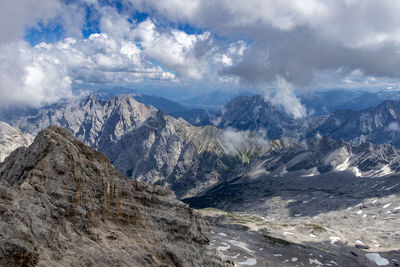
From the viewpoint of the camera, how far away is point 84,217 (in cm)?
3681

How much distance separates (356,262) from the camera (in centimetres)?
13562

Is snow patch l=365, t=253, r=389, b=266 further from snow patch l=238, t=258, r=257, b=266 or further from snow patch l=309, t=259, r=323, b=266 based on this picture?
snow patch l=238, t=258, r=257, b=266

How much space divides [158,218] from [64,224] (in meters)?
17.2

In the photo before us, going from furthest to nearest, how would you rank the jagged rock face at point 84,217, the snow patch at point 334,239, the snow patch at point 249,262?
the snow patch at point 334,239, the snow patch at point 249,262, the jagged rock face at point 84,217

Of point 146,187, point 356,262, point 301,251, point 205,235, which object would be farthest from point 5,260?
point 356,262

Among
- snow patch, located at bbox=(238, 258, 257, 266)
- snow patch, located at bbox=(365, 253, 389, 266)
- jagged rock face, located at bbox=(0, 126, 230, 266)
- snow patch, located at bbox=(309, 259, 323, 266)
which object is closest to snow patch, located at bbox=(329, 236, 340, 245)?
snow patch, located at bbox=(365, 253, 389, 266)

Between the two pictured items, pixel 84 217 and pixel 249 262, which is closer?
pixel 84 217

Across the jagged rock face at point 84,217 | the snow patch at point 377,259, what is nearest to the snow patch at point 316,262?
the snow patch at point 377,259

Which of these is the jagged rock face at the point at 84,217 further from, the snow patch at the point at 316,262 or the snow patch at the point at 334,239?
the snow patch at the point at 334,239

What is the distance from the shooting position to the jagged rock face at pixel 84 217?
2806 centimetres

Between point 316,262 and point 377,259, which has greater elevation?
point 316,262

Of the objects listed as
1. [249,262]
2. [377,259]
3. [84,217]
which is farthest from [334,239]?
[84,217]

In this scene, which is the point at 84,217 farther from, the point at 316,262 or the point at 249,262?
the point at 316,262

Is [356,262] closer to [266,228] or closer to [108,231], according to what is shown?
[266,228]
